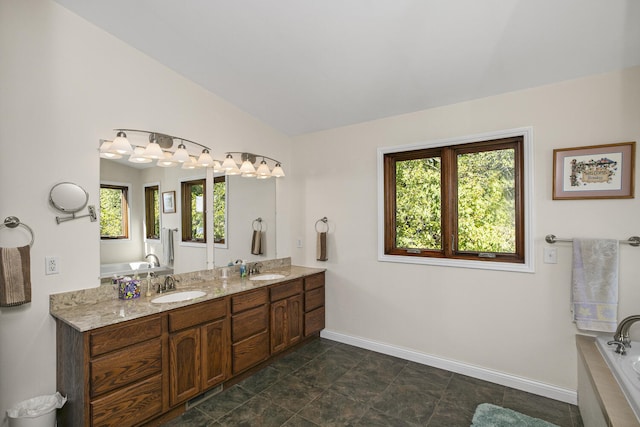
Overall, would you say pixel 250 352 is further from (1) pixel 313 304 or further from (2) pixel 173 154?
(2) pixel 173 154

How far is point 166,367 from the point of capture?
6.83ft

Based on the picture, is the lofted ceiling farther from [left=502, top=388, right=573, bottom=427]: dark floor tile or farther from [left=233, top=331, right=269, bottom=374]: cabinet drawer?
[left=502, top=388, right=573, bottom=427]: dark floor tile

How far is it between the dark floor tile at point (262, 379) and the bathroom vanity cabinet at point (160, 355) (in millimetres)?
92

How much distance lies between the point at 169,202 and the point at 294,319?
1670 millimetres

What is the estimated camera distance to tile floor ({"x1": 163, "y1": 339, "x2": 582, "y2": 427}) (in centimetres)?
216

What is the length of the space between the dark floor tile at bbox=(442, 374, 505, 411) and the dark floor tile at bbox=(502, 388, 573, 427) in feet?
0.23

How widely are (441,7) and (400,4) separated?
9.5 inches

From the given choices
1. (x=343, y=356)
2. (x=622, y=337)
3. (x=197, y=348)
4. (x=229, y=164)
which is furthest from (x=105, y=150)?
(x=622, y=337)

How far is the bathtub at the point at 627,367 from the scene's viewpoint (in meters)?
1.55

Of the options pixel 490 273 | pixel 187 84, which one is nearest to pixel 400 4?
pixel 187 84

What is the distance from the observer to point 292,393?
2494mm

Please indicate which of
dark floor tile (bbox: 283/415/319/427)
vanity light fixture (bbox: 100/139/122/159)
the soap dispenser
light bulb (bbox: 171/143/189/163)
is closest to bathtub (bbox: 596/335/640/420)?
dark floor tile (bbox: 283/415/319/427)

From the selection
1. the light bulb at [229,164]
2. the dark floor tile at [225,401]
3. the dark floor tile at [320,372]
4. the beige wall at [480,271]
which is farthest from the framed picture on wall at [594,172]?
the dark floor tile at [225,401]

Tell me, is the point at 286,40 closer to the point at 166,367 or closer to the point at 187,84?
the point at 187,84
